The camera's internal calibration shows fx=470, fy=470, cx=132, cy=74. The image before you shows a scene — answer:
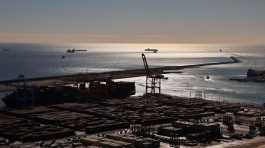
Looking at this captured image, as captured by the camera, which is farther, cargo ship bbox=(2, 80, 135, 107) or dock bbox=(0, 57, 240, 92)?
dock bbox=(0, 57, 240, 92)

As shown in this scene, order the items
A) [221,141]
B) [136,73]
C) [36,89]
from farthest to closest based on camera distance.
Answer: [136,73], [36,89], [221,141]

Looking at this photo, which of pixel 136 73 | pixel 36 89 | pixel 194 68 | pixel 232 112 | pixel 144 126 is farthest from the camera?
pixel 194 68

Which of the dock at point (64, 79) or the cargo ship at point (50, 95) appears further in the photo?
the dock at point (64, 79)

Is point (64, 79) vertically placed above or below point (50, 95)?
above

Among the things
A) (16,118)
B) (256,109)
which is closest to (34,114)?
(16,118)

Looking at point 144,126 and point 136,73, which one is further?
point 136,73

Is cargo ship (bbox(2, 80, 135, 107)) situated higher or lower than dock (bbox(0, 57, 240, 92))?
lower

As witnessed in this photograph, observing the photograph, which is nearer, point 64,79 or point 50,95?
point 50,95

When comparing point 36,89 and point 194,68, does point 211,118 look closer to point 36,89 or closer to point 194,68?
point 36,89

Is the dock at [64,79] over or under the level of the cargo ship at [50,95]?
over

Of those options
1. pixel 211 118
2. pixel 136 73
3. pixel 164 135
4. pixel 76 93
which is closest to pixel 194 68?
pixel 136 73

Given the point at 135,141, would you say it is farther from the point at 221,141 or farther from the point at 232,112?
the point at 232,112
